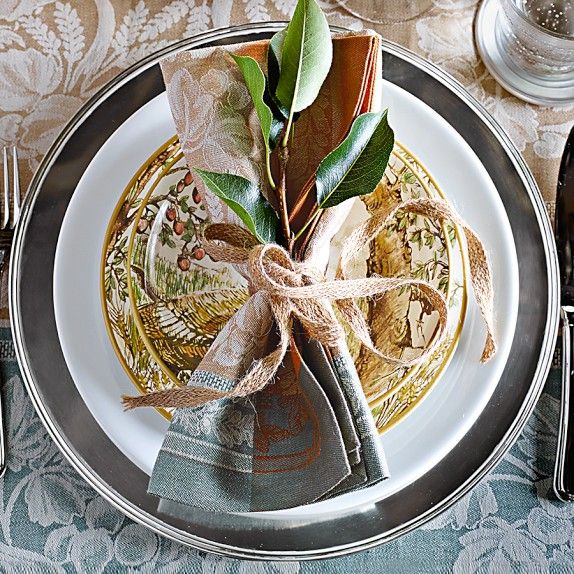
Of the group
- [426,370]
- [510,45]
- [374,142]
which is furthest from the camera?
[510,45]

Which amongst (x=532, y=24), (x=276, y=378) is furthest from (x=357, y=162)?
(x=532, y=24)

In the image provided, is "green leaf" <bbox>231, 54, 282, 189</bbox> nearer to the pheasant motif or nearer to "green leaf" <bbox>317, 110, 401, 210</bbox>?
"green leaf" <bbox>317, 110, 401, 210</bbox>

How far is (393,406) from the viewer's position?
1.81 feet

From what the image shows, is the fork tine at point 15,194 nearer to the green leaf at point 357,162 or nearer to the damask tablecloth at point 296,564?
the damask tablecloth at point 296,564

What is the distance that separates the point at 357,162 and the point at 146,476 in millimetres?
272

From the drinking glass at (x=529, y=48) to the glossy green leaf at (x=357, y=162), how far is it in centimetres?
25

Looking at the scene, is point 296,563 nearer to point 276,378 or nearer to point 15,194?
point 276,378

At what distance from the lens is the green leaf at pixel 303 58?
46cm

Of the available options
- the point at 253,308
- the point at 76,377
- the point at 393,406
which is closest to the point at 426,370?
the point at 393,406

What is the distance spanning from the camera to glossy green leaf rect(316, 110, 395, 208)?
0.45 m

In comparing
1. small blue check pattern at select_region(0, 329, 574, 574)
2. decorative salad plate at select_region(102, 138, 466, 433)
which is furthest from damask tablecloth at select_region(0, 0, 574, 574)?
decorative salad plate at select_region(102, 138, 466, 433)

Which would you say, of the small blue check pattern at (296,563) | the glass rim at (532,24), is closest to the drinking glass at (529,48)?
the glass rim at (532,24)

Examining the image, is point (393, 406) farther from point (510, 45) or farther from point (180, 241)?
point (510, 45)

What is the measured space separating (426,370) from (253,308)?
15 centimetres
